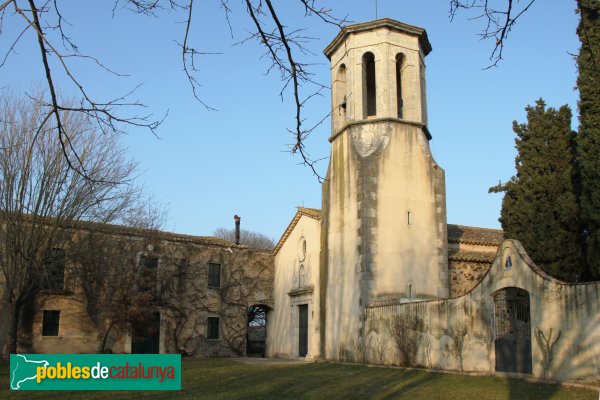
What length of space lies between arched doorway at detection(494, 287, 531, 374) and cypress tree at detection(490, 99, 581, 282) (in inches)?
110

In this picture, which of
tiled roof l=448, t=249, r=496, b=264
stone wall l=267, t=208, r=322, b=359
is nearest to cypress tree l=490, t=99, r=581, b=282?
tiled roof l=448, t=249, r=496, b=264

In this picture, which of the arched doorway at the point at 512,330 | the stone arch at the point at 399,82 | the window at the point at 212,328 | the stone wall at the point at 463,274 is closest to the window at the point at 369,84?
the stone arch at the point at 399,82

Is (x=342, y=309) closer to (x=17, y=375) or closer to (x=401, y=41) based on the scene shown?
(x=401, y=41)

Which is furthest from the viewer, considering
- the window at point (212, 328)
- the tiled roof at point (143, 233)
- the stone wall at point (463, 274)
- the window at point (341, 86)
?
the window at point (212, 328)

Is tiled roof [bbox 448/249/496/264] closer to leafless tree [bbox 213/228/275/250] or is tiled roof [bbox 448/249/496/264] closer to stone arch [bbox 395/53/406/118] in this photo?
stone arch [bbox 395/53/406/118]

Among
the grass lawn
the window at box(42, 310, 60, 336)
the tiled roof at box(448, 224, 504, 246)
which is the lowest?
the grass lawn

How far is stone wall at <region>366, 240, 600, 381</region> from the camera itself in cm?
1223

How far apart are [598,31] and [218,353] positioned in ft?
66.5

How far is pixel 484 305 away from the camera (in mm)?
15078

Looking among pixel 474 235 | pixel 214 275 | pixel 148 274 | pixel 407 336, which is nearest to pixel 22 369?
pixel 407 336

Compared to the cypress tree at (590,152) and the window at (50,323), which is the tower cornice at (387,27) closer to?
the cypress tree at (590,152)

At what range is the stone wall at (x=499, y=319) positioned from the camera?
1223cm

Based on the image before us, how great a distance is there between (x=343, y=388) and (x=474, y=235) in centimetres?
1475

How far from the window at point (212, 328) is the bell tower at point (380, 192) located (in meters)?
6.48
